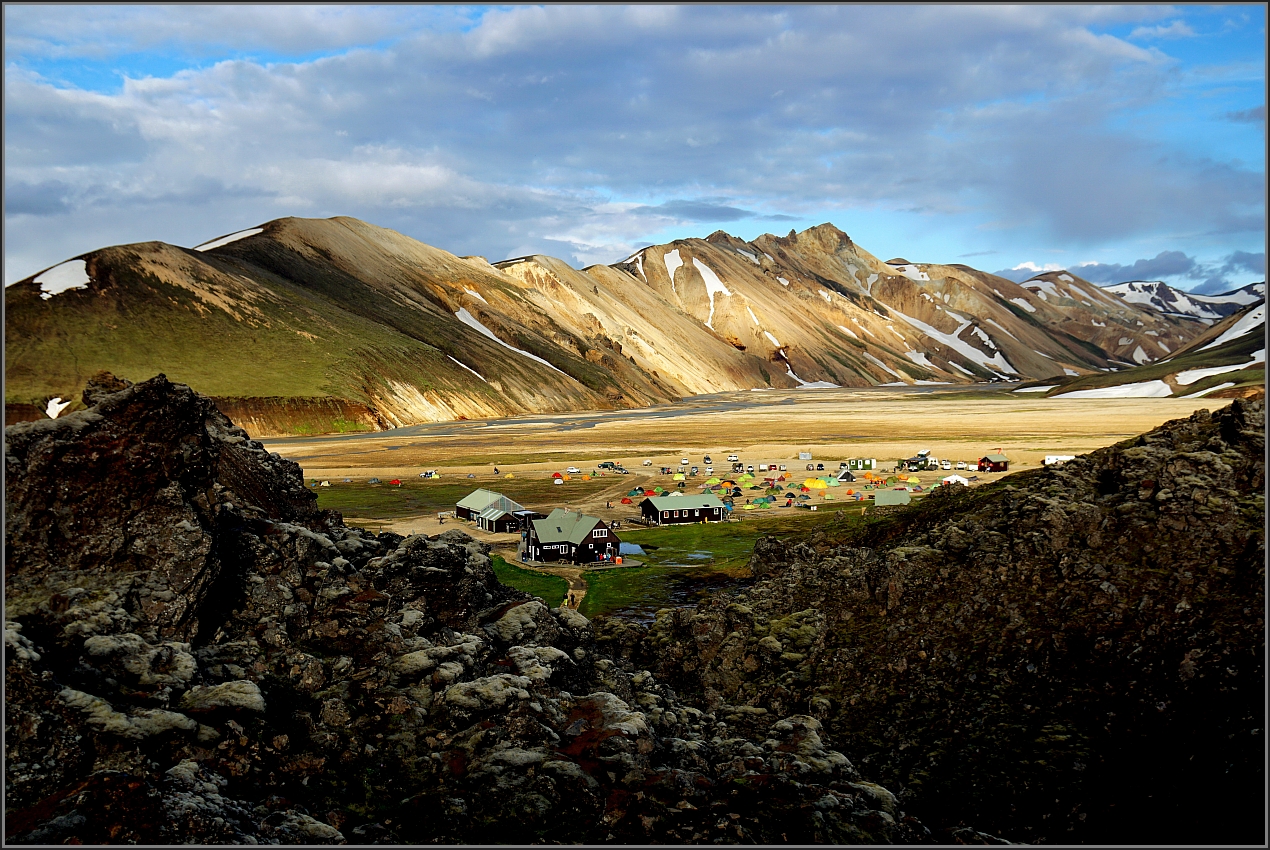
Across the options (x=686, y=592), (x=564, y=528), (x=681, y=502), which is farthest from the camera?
(x=681, y=502)

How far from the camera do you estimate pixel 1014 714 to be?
21438mm

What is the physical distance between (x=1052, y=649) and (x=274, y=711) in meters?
21.9

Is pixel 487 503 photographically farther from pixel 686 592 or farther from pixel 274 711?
pixel 274 711

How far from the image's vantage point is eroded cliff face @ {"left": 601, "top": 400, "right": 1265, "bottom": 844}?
1769 cm

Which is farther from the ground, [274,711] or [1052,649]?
[274,711]

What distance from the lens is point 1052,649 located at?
22.9 m

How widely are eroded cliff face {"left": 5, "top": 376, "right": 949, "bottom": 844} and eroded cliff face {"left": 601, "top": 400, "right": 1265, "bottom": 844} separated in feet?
10.9

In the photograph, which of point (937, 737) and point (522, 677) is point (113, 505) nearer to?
point (522, 677)

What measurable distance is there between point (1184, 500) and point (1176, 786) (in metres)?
11.8

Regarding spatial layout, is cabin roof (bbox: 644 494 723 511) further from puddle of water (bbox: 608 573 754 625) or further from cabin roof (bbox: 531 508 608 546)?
puddle of water (bbox: 608 573 754 625)

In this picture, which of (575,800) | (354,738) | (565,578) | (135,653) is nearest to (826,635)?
(575,800)

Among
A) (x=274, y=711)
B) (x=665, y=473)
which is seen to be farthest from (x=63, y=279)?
(x=274, y=711)

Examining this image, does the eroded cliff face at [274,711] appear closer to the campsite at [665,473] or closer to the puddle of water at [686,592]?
the puddle of water at [686,592]

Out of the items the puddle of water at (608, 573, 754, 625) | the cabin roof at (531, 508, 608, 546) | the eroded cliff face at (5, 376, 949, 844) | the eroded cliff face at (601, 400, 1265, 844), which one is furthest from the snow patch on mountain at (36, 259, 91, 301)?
the eroded cliff face at (601, 400, 1265, 844)
